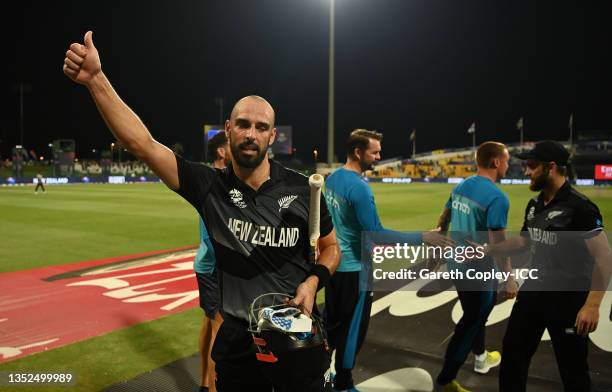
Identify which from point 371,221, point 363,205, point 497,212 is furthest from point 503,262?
point 363,205

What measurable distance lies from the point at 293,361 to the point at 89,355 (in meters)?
3.68

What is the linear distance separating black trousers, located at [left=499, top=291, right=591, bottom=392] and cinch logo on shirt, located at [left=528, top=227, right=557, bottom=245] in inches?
14.9

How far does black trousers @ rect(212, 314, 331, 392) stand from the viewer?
2.25 metres

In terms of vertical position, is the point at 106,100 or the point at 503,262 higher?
the point at 106,100

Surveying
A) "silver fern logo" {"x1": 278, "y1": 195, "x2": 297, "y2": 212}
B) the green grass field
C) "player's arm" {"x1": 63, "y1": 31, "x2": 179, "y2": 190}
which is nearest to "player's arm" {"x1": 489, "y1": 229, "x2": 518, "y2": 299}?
"silver fern logo" {"x1": 278, "y1": 195, "x2": 297, "y2": 212}

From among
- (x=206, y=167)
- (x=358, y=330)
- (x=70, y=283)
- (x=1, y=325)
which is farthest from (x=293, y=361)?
(x=70, y=283)

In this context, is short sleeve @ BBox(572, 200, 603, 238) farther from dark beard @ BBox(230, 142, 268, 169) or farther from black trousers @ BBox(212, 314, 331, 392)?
dark beard @ BBox(230, 142, 268, 169)

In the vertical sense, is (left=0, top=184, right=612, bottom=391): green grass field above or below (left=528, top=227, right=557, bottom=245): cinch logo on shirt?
below

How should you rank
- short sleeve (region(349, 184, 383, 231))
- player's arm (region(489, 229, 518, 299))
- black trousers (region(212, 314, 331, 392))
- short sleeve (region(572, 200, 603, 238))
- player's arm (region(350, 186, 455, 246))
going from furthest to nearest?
1. player's arm (region(489, 229, 518, 299))
2. short sleeve (region(349, 184, 383, 231))
3. player's arm (region(350, 186, 455, 246))
4. short sleeve (region(572, 200, 603, 238))
5. black trousers (region(212, 314, 331, 392))

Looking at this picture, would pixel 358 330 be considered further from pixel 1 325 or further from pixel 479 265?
pixel 1 325

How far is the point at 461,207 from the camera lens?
4.51 m

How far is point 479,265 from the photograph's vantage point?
14.0 ft

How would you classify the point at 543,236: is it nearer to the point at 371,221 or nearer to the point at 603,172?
the point at 371,221

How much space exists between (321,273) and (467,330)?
88.5 inches
